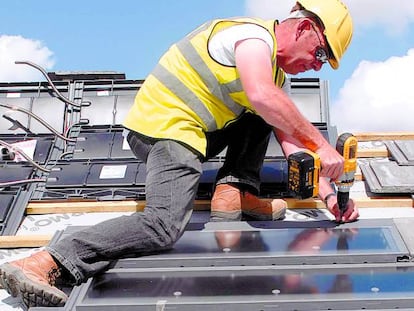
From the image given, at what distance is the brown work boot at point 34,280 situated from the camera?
2.51 meters

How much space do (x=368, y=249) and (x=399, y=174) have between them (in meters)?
1.21

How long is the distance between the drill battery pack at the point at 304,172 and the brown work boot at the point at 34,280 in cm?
112

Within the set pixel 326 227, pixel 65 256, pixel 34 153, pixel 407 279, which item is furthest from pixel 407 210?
pixel 34 153

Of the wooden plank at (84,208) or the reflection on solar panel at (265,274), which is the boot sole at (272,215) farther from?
the wooden plank at (84,208)

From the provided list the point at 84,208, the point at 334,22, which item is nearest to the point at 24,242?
the point at 84,208

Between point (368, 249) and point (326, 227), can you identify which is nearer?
point (368, 249)

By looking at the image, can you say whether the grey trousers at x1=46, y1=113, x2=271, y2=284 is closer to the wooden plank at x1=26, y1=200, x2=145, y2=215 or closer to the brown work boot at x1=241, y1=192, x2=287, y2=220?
the brown work boot at x1=241, y1=192, x2=287, y2=220

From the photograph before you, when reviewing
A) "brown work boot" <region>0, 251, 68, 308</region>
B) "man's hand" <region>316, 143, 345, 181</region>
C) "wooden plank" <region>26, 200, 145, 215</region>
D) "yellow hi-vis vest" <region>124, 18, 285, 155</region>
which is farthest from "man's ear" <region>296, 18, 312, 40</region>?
"brown work boot" <region>0, 251, 68, 308</region>

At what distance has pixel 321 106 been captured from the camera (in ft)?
14.8

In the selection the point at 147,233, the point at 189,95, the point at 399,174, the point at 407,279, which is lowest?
the point at 407,279

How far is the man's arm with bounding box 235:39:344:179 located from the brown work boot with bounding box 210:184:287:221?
0.49 meters

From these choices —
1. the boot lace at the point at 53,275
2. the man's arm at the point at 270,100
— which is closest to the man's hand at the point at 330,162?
the man's arm at the point at 270,100

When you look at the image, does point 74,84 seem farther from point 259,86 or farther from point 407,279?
point 407,279

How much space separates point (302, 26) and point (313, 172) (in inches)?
26.1
